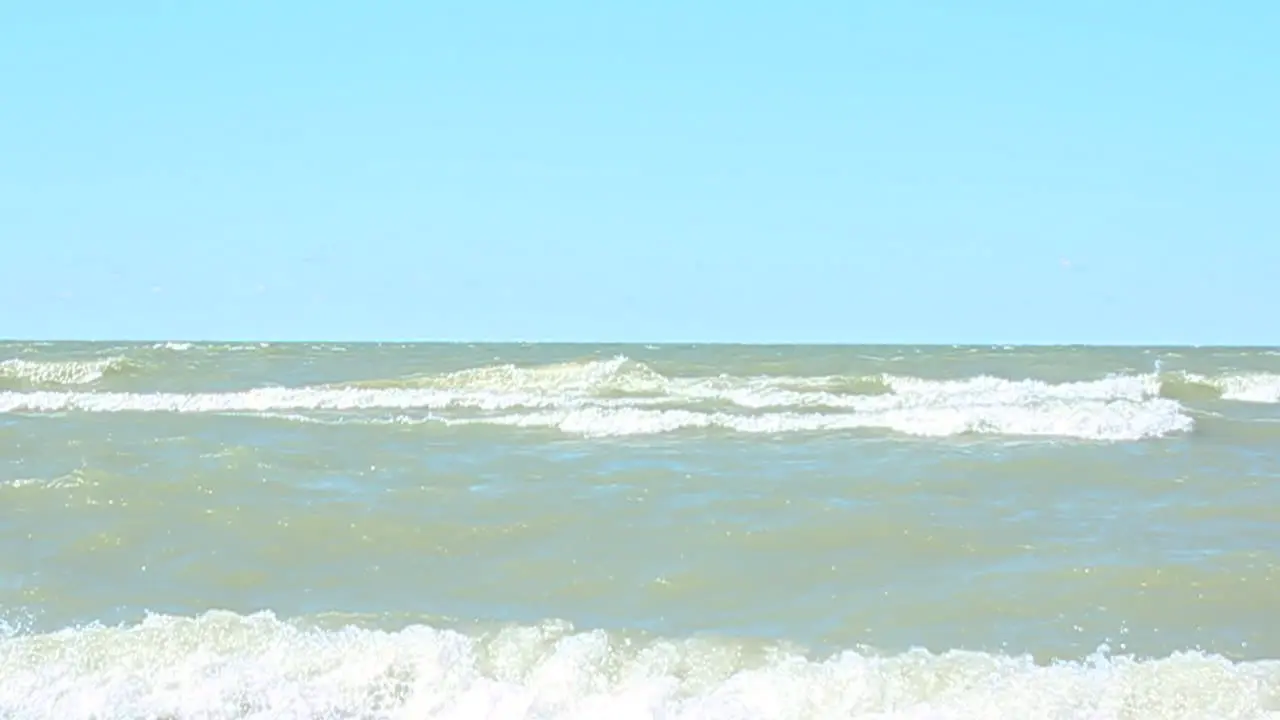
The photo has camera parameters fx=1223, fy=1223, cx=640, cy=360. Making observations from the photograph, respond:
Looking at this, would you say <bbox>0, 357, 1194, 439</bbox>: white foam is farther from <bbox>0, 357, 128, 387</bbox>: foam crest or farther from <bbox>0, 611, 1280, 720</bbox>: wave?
<bbox>0, 611, 1280, 720</bbox>: wave

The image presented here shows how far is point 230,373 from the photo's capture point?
26969 mm

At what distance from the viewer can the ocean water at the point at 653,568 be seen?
16.5ft

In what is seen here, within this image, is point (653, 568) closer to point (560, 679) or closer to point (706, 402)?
point (560, 679)

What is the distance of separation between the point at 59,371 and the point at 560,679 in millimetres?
26627

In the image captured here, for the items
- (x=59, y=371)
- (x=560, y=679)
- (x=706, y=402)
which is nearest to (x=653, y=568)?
(x=560, y=679)

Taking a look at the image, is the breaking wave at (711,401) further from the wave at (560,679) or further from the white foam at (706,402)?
the wave at (560,679)

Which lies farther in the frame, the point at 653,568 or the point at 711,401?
the point at 711,401

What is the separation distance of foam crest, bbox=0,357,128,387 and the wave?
23.7 m

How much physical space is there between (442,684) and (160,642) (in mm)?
1458

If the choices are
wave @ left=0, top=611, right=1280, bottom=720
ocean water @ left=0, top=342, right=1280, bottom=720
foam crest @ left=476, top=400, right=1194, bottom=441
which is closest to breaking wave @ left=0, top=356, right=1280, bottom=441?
foam crest @ left=476, top=400, right=1194, bottom=441

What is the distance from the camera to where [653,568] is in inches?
282

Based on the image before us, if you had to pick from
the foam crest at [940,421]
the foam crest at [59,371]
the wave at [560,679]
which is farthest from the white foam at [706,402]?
the wave at [560,679]

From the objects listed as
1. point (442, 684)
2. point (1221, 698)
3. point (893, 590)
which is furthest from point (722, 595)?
point (1221, 698)

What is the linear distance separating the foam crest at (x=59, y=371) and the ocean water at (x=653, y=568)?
43.6 ft
